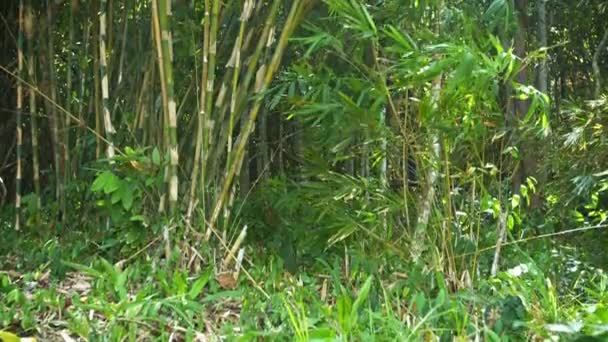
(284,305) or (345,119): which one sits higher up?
(345,119)

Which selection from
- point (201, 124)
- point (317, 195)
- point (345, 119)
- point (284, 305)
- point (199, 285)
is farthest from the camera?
point (317, 195)

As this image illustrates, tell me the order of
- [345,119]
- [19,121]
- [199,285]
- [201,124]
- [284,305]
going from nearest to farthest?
1. [284,305]
2. [199,285]
3. [345,119]
4. [201,124]
5. [19,121]

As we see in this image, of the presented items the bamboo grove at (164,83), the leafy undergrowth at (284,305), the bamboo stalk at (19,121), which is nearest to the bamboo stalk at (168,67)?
the bamboo grove at (164,83)

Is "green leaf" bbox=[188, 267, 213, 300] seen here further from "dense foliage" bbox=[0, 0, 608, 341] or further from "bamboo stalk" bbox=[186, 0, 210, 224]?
"bamboo stalk" bbox=[186, 0, 210, 224]

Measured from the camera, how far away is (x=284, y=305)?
1867 millimetres

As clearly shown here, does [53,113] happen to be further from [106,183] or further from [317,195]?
[317,195]

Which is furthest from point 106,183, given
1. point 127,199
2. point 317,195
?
Result: point 317,195

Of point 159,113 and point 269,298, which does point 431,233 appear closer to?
point 269,298

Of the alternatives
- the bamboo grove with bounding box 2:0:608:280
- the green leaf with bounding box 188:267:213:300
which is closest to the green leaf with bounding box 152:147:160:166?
the bamboo grove with bounding box 2:0:608:280

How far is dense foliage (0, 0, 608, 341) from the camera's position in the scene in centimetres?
185

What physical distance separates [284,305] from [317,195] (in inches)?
29.0

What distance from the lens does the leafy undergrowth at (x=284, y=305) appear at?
1696 millimetres

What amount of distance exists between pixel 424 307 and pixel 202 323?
57 centimetres

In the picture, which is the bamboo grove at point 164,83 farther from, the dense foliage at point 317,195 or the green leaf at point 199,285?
the green leaf at point 199,285
